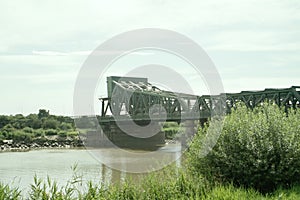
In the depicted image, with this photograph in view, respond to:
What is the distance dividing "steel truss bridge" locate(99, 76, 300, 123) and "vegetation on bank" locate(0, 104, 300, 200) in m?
28.3

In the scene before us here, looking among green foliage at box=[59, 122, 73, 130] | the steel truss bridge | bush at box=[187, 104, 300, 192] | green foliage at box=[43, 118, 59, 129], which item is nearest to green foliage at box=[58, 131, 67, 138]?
green foliage at box=[59, 122, 73, 130]

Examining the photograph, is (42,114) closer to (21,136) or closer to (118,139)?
(21,136)

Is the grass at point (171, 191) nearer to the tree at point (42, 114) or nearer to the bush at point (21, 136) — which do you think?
the bush at point (21, 136)

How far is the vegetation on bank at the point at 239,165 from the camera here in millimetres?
11273

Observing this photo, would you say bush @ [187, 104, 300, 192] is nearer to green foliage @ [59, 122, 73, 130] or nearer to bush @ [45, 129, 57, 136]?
bush @ [45, 129, 57, 136]

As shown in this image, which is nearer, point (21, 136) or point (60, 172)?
point (60, 172)

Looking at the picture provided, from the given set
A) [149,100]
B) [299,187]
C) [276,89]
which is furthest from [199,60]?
[149,100]

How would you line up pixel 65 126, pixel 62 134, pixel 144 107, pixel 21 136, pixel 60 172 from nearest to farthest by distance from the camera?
pixel 60 172 → pixel 144 107 → pixel 21 136 → pixel 62 134 → pixel 65 126

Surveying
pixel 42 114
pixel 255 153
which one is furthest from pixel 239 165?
pixel 42 114

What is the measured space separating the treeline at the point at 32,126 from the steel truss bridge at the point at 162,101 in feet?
41.8

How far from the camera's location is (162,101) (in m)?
65.6

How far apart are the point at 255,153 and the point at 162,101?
5295cm

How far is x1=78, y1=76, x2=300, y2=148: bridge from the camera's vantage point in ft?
164

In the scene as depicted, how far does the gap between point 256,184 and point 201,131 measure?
2.73m
